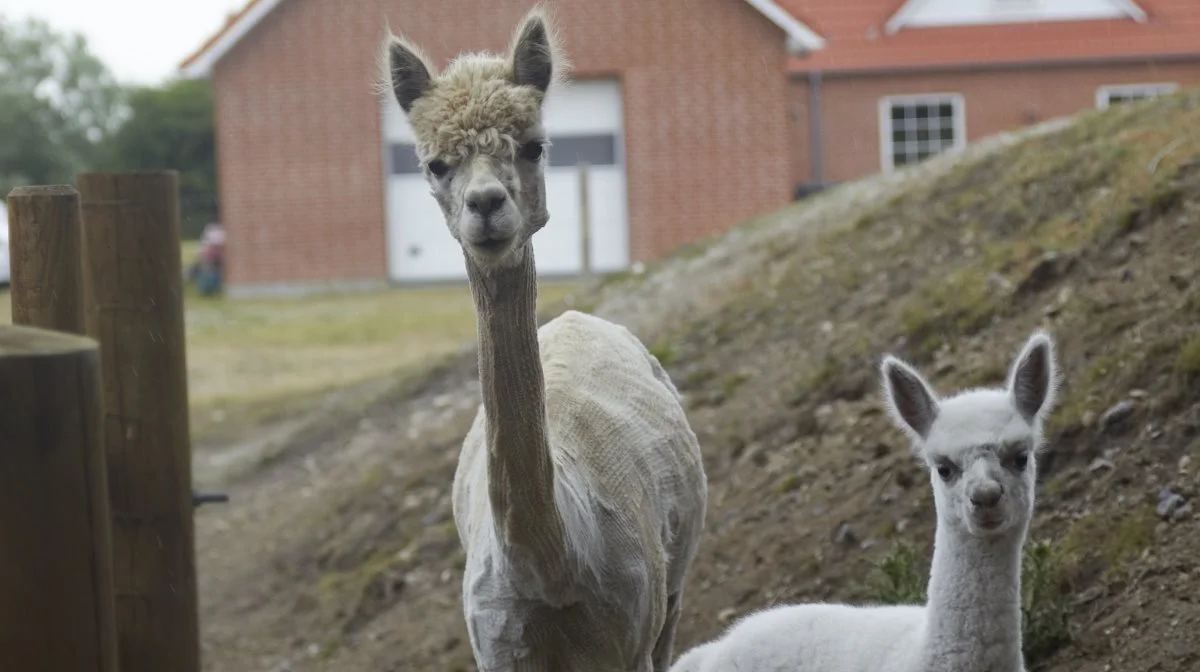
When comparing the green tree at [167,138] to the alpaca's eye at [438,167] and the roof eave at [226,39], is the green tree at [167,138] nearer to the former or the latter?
the roof eave at [226,39]

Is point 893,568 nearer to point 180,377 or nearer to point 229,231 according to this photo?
point 180,377

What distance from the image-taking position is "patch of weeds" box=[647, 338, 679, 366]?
11469 mm

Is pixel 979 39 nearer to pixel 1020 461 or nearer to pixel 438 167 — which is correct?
pixel 1020 461

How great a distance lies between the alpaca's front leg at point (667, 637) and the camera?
21.5 feet

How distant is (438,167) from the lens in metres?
4.71

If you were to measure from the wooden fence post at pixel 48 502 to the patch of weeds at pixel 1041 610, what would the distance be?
154 inches

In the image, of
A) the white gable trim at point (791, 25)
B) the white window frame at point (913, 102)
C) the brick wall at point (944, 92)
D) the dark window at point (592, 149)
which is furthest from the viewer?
the white window frame at point (913, 102)

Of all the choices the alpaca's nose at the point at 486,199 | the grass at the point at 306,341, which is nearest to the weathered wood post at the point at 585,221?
the grass at the point at 306,341

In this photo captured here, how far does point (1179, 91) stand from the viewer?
1193 centimetres

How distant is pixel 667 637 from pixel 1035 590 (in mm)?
1354

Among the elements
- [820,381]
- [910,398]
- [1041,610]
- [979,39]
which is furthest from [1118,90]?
[910,398]

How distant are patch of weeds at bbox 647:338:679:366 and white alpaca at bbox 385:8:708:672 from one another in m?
5.66

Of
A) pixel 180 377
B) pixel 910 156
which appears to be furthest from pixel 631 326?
pixel 910 156

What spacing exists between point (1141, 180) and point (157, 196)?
217 inches
